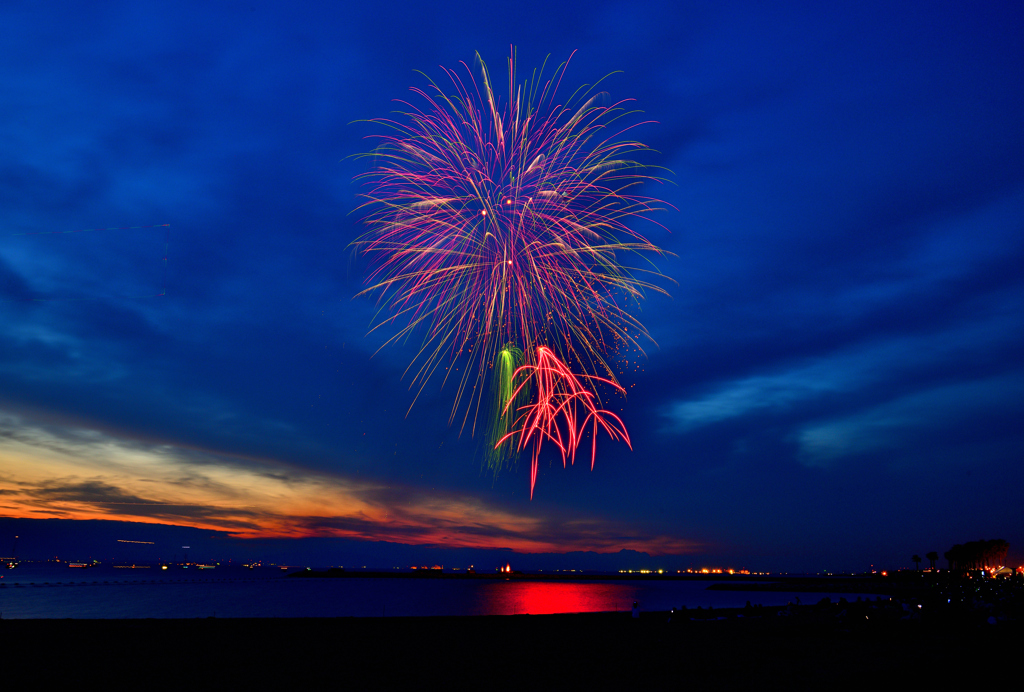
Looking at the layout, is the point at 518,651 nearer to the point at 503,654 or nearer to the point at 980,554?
the point at 503,654

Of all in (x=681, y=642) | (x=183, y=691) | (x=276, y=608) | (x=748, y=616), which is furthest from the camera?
(x=276, y=608)

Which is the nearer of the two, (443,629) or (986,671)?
(986,671)

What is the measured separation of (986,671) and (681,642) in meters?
13.8

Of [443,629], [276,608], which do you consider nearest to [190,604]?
[276,608]

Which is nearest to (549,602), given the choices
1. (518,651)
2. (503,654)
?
(518,651)

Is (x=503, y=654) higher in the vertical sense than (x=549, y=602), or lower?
higher

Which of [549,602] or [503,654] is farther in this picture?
[549,602]

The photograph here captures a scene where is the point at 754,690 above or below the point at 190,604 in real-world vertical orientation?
above

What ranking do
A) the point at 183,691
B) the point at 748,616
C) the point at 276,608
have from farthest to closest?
1. the point at 276,608
2. the point at 748,616
3. the point at 183,691

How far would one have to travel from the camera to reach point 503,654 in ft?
86.5

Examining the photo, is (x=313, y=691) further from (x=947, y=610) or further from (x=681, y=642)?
(x=947, y=610)

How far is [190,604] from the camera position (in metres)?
71.9

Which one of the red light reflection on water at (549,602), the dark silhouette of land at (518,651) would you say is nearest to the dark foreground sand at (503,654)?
the dark silhouette of land at (518,651)

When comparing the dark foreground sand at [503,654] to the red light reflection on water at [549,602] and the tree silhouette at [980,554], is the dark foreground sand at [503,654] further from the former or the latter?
the tree silhouette at [980,554]
